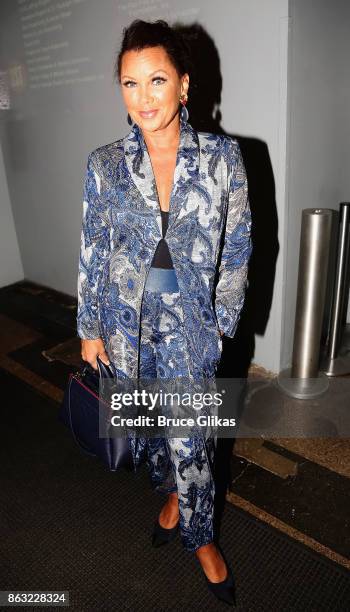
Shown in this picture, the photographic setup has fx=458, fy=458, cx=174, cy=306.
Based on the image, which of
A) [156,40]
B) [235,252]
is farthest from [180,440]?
[156,40]

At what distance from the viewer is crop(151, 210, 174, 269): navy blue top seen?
5.02 ft

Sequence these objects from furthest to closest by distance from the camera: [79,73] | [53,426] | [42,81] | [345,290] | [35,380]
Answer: [42,81], [79,73], [35,380], [345,290], [53,426]

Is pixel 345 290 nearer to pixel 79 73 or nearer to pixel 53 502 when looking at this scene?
pixel 53 502

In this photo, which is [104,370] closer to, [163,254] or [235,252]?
[163,254]

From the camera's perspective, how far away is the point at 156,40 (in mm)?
1396

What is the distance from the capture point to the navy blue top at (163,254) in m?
1.53

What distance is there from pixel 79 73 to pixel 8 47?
104cm

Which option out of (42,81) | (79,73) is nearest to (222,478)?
(79,73)

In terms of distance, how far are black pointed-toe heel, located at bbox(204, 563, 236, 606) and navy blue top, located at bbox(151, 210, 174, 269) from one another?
4.05 feet

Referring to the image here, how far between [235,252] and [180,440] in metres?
0.72

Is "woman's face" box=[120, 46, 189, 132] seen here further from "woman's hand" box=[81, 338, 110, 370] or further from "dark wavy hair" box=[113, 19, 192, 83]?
"woman's hand" box=[81, 338, 110, 370]

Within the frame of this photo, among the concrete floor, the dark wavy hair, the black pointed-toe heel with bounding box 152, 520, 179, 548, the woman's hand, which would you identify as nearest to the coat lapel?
the dark wavy hair

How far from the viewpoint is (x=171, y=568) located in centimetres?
188

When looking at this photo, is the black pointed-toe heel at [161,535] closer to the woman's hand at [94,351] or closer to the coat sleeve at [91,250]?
the woman's hand at [94,351]
